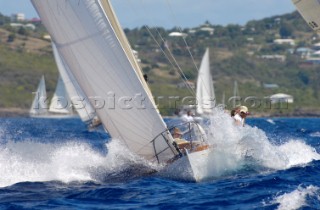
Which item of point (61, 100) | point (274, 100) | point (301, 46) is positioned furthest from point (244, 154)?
point (301, 46)

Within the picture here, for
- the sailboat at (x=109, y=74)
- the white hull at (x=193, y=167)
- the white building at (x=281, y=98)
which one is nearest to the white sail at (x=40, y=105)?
the white building at (x=281, y=98)

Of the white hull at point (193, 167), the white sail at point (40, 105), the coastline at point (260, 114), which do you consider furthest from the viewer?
the coastline at point (260, 114)

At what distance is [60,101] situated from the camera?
64688mm

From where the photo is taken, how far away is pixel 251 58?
5541 inches

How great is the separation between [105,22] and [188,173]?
12.1ft

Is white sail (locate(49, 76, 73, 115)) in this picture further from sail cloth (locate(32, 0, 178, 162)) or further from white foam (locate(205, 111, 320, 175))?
white foam (locate(205, 111, 320, 175))

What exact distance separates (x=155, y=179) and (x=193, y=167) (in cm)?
98

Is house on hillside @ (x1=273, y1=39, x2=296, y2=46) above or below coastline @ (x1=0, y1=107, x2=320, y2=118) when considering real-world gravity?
above

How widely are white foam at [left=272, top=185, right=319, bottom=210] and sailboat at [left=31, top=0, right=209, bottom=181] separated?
3.03 m

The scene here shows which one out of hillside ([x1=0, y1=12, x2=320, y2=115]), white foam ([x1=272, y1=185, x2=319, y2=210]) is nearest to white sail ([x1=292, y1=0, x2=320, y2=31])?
white foam ([x1=272, y1=185, x2=319, y2=210])

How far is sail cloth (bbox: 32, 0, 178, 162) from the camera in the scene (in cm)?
1886

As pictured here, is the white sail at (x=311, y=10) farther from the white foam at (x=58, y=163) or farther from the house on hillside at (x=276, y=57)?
the house on hillside at (x=276, y=57)

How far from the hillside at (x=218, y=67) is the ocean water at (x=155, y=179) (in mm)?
61760

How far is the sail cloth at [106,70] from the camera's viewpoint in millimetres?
18859
